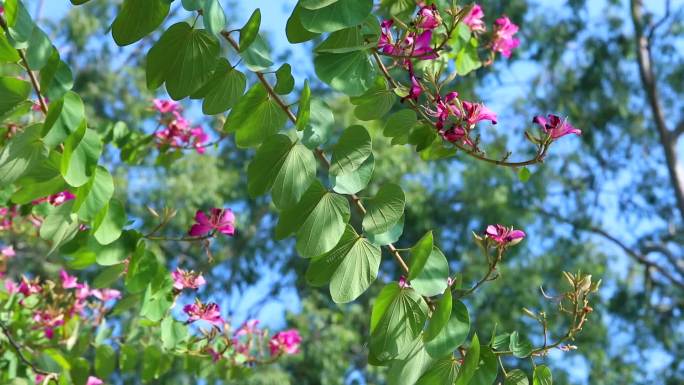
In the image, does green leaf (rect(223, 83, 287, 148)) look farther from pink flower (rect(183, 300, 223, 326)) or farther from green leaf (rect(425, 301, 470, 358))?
pink flower (rect(183, 300, 223, 326))

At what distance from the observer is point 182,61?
1270 mm

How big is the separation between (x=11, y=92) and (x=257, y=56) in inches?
14.7

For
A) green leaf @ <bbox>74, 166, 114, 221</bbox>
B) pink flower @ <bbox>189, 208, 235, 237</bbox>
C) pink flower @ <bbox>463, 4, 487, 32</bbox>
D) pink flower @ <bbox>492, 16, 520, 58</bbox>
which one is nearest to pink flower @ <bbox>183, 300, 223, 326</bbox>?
pink flower @ <bbox>189, 208, 235, 237</bbox>

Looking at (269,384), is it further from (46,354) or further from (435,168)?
(46,354)

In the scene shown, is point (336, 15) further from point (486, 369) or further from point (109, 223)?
point (109, 223)

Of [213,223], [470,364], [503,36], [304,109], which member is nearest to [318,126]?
[304,109]

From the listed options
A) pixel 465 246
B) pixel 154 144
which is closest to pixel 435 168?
pixel 465 246

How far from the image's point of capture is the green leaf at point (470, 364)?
4.08 feet

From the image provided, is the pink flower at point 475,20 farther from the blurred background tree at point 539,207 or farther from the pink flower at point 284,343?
the blurred background tree at point 539,207

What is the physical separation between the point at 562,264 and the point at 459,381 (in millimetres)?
8817

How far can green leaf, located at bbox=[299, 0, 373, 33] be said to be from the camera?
1128 millimetres

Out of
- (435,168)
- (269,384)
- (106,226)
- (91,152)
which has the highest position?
(91,152)

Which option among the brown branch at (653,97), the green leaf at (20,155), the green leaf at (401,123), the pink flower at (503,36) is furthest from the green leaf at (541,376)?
the brown branch at (653,97)

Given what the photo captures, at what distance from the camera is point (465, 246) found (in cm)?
972
